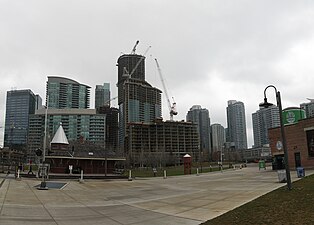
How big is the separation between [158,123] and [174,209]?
15244 cm

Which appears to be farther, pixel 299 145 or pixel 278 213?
pixel 299 145

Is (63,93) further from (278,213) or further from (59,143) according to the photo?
(278,213)

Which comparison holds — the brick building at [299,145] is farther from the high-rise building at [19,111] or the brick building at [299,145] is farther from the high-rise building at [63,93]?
the high-rise building at [63,93]

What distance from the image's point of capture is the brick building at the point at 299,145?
4732 cm

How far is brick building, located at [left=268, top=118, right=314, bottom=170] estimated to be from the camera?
155 feet


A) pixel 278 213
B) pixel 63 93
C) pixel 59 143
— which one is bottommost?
pixel 278 213

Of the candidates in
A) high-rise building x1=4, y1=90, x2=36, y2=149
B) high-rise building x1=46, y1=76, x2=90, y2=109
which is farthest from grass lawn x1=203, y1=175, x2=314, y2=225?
high-rise building x1=46, y1=76, x2=90, y2=109

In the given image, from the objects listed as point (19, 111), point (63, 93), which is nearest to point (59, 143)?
point (19, 111)

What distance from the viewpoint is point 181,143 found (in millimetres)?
170625

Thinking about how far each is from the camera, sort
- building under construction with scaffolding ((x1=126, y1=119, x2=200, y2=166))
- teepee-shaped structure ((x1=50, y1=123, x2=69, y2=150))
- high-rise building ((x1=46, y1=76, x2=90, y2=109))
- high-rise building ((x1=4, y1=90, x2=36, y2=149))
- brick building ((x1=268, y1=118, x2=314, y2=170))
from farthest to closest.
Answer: high-rise building ((x1=46, y1=76, x2=90, y2=109)) → building under construction with scaffolding ((x1=126, y1=119, x2=200, y2=166)) → high-rise building ((x1=4, y1=90, x2=36, y2=149)) → teepee-shaped structure ((x1=50, y1=123, x2=69, y2=150)) → brick building ((x1=268, y1=118, x2=314, y2=170))

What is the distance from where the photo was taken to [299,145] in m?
49.4

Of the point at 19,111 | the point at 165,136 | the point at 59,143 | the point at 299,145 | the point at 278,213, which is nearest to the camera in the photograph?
the point at 278,213

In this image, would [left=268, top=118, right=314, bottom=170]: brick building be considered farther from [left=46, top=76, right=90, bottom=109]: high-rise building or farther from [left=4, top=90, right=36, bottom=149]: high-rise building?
[left=46, top=76, right=90, bottom=109]: high-rise building

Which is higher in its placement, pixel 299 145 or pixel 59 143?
pixel 59 143
